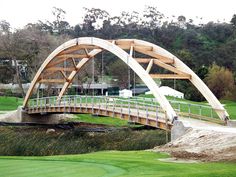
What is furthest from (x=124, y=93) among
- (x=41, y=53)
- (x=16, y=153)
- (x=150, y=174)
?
(x=150, y=174)

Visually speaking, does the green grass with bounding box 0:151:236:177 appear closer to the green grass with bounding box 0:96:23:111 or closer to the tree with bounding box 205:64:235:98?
the green grass with bounding box 0:96:23:111

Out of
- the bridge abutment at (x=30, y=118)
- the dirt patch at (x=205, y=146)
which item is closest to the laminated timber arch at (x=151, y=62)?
the dirt patch at (x=205, y=146)

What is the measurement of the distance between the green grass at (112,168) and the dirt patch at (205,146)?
102 centimetres

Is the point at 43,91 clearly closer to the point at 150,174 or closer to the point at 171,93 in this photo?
the point at 171,93

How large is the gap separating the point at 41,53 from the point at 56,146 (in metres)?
27.6

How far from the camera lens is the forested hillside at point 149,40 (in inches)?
2318

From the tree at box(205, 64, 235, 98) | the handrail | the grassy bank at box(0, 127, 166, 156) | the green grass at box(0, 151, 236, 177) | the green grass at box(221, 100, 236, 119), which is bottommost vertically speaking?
the grassy bank at box(0, 127, 166, 156)

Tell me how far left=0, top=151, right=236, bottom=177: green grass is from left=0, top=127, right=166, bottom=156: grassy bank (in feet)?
43.1

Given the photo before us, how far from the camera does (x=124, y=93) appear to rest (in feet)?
180

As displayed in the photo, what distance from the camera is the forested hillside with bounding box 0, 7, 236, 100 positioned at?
58.9m

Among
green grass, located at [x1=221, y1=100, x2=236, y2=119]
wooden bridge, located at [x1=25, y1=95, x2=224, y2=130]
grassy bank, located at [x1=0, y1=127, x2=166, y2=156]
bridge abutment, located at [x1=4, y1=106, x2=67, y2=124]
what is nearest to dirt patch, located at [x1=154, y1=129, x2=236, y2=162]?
wooden bridge, located at [x1=25, y1=95, x2=224, y2=130]

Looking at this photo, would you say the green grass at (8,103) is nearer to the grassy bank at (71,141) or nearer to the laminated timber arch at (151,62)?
the grassy bank at (71,141)

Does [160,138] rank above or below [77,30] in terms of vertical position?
below

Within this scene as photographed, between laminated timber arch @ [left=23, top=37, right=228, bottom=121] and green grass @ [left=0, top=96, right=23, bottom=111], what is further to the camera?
green grass @ [left=0, top=96, right=23, bottom=111]
